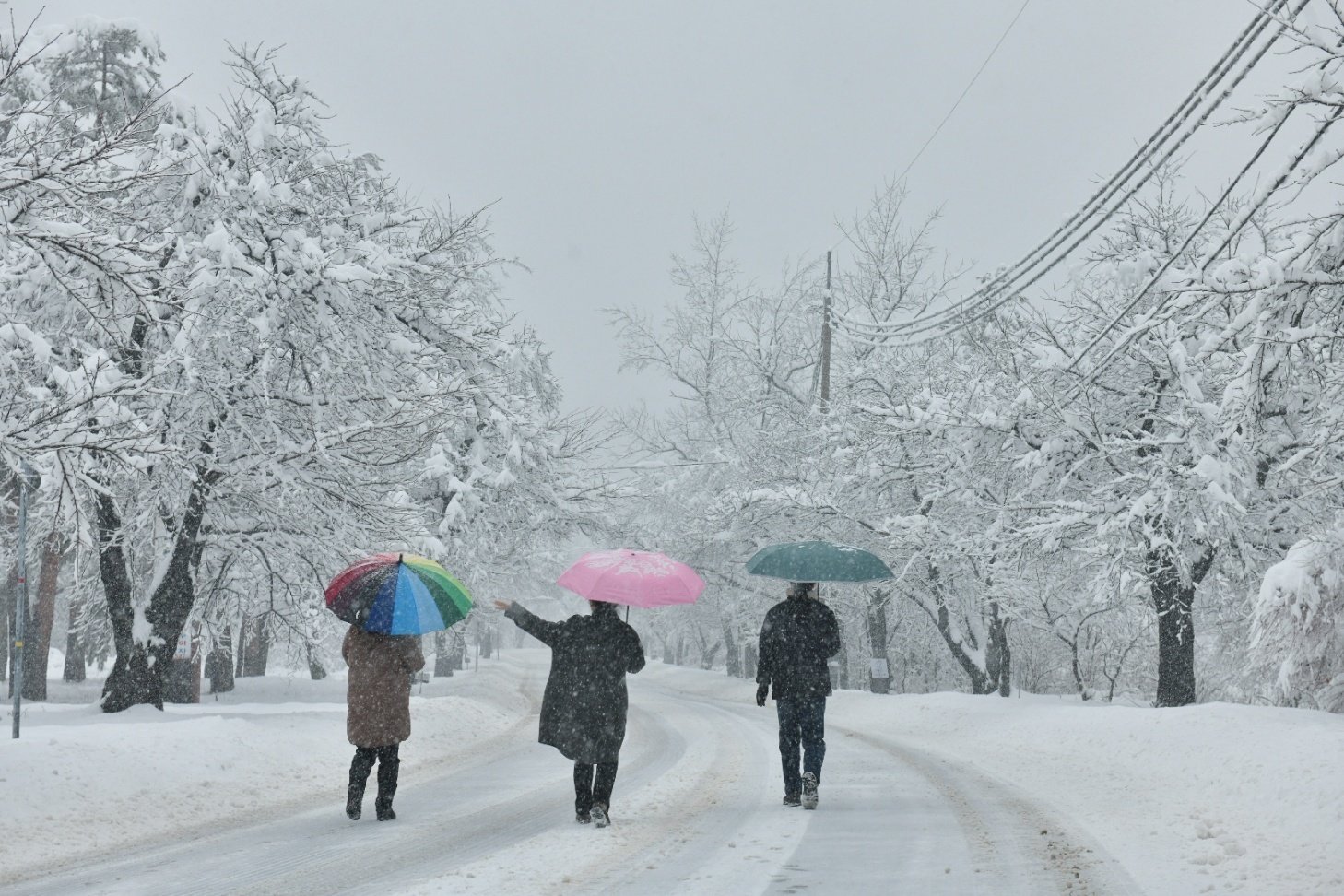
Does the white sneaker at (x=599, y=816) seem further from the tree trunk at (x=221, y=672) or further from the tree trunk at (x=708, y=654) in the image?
the tree trunk at (x=708, y=654)

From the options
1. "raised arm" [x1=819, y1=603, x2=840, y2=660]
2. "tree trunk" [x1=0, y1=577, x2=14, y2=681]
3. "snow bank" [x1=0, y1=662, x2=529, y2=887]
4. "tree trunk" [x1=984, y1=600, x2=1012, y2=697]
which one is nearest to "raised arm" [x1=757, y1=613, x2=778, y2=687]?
"raised arm" [x1=819, y1=603, x2=840, y2=660]

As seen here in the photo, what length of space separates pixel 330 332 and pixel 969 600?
17.5 meters

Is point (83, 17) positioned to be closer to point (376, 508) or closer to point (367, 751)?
point (376, 508)

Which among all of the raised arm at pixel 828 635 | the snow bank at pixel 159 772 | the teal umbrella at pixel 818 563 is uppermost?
the teal umbrella at pixel 818 563

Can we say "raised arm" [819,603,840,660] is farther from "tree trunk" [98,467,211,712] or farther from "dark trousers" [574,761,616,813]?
"tree trunk" [98,467,211,712]

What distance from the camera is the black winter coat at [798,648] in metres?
9.40

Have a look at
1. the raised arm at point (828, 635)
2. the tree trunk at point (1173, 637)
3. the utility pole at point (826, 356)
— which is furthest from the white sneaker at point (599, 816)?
the utility pole at point (826, 356)

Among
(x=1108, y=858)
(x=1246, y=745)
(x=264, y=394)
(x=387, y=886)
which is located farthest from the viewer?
(x=264, y=394)

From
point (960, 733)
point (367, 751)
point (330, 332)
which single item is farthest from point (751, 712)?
point (367, 751)

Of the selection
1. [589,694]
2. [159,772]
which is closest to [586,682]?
[589,694]

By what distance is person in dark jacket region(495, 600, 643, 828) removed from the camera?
827 cm

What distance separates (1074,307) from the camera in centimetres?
1912

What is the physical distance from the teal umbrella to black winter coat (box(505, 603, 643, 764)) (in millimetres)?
1937

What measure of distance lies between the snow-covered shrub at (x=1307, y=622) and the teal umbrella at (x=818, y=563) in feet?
18.5
